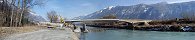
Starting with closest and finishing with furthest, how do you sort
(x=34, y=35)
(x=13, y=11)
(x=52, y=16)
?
(x=34, y=35) → (x=13, y=11) → (x=52, y=16)

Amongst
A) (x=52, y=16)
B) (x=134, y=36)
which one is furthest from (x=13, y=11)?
(x=52, y=16)

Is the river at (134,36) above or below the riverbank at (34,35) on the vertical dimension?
below

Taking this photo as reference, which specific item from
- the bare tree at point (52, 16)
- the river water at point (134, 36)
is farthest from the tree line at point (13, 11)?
the bare tree at point (52, 16)

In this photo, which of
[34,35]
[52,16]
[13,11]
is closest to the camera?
[34,35]

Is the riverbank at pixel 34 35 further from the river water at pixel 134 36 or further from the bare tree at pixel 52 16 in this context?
the bare tree at pixel 52 16

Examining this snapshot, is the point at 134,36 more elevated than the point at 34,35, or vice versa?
the point at 34,35

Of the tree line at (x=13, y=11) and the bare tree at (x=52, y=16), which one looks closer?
the tree line at (x=13, y=11)

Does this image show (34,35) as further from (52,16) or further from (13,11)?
(52,16)

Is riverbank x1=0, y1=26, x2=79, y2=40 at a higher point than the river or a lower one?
higher

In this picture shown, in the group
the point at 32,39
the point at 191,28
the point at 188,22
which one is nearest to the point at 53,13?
the point at 188,22

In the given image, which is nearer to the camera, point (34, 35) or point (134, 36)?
point (34, 35)

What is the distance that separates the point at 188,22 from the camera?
128 m

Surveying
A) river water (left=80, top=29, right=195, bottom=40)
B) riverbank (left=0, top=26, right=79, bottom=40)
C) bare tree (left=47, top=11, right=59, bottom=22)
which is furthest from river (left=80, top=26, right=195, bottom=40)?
bare tree (left=47, top=11, right=59, bottom=22)

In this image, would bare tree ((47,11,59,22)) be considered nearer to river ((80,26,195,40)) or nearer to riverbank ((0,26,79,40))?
river ((80,26,195,40))
